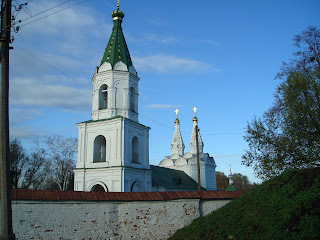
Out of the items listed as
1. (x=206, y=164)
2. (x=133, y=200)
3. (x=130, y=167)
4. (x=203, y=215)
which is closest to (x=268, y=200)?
(x=203, y=215)

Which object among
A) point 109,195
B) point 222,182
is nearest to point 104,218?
point 109,195

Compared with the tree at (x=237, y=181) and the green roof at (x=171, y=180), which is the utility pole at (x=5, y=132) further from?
the tree at (x=237, y=181)

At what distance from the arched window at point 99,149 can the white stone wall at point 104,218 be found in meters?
10.9

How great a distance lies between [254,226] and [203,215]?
12.6 feet

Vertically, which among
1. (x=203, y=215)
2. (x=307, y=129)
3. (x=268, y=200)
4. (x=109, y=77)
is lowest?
(x=203, y=215)

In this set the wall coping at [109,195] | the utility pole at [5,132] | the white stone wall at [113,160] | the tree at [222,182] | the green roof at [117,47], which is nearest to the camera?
the utility pole at [5,132]

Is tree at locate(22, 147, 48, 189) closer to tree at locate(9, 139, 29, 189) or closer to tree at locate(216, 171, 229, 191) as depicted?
tree at locate(9, 139, 29, 189)

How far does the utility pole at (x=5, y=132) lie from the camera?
281 inches

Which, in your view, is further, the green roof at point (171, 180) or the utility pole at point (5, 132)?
the green roof at point (171, 180)

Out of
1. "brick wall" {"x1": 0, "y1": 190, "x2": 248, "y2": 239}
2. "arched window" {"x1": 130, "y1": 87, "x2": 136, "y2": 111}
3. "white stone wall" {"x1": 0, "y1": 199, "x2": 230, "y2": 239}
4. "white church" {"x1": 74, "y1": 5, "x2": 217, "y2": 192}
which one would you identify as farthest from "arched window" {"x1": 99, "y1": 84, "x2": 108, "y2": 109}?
"white stone wall" {"x1": 0, "y1": 199, "x2": 230, "y2": 239}

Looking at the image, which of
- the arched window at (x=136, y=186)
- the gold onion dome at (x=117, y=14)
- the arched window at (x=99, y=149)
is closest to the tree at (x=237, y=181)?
the arched window at (x=136, y=186)

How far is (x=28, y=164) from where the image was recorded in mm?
39250

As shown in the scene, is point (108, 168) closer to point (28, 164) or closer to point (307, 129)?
point (307, 129)

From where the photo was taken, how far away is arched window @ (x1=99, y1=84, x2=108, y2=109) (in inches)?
898
